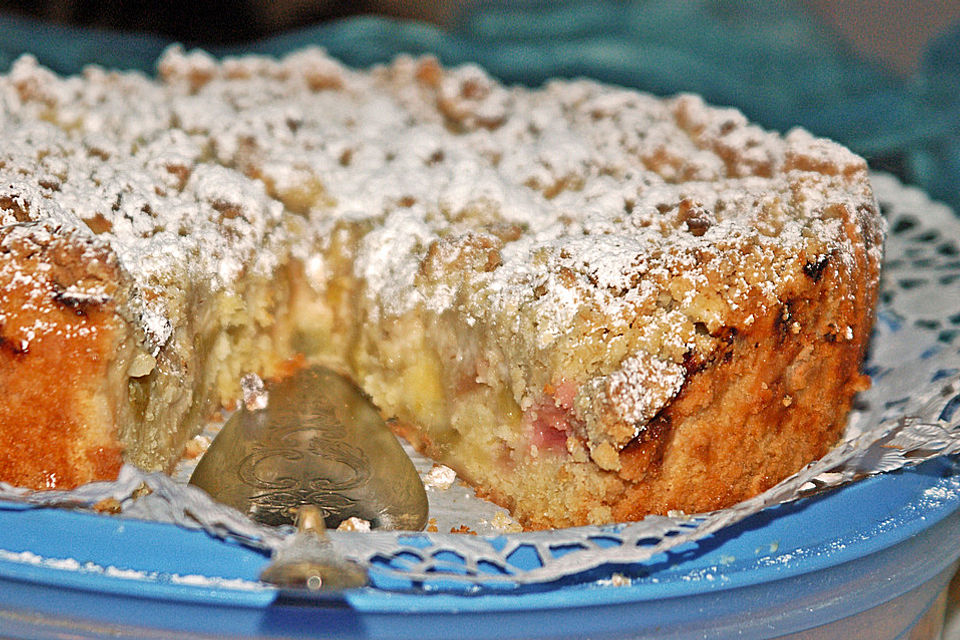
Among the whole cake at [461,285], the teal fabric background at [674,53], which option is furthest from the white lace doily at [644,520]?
the teal fabric background at [674,53]

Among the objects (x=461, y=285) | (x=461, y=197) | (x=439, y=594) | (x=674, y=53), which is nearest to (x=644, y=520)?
(x=439, y=594)

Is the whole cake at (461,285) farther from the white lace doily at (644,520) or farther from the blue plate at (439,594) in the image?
the blue plate at (439,594)

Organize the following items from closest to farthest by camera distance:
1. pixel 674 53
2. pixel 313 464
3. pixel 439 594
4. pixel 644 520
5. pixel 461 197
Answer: pixel 439 594 → pixel 644 520 → pixel 313 464 → pixel 461 197 → pixel 674 53

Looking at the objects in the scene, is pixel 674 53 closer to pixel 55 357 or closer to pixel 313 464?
pixel 313 464

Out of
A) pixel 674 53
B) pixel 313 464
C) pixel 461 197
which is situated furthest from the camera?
pixel 674 53

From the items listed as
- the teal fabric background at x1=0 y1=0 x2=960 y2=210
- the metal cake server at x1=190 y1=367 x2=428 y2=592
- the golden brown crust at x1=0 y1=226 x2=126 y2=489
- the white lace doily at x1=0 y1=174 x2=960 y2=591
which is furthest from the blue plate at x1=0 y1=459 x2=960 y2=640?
the teal fabric background at x1=0 y1=0 x2=960 y2=210

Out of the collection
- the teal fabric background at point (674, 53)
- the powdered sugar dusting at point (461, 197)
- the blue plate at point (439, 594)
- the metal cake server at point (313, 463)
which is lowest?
the blue plate at point (439, 594)

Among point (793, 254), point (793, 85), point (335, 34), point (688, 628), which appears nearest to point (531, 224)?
point (793, 254)

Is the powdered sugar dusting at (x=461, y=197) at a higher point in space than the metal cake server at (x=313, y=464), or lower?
higher
